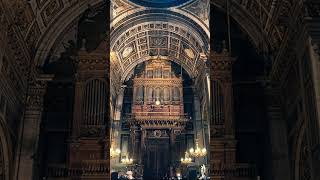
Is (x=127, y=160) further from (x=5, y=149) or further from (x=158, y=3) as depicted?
(x=5, y=149)

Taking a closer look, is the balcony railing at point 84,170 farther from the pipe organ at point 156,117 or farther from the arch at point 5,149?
the pipe organ at point 156,117

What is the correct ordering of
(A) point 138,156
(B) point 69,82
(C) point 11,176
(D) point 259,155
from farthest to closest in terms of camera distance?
(A) point 138,156 < (B) point 69,82 < (D) point 259,155 < (C) point 11,176

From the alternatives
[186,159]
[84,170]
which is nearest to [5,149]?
[84,170]

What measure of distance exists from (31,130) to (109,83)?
3922 millimetres

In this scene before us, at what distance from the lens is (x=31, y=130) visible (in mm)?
20953

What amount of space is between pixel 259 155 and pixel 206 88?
A: 7.72m

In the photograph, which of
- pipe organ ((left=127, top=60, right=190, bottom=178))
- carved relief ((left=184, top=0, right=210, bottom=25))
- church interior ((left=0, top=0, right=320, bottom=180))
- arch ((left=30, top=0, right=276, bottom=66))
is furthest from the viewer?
pipe organ ((left=127, top=60, right=190, bottom=178))

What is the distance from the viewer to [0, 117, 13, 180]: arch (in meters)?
18.6

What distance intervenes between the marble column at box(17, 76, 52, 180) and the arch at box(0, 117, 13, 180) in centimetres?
62

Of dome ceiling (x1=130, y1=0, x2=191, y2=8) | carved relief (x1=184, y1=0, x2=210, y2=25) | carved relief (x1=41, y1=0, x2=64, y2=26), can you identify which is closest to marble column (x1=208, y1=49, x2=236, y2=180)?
carved relief (x1=184, y1=0, x2=210, y2=25)

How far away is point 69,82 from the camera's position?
22.6m

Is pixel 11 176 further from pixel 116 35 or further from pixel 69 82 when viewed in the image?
pixel 116 35

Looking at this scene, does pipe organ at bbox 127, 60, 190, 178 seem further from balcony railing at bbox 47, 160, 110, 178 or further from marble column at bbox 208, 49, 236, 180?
balcony railing at bbox 47, 160, 110, 178

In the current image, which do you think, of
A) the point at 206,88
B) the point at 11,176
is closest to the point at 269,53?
the point at 206,88
